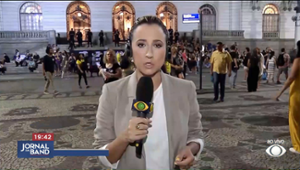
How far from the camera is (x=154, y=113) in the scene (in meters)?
1.60

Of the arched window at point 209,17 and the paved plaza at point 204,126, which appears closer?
the paved plaza at point 204,126

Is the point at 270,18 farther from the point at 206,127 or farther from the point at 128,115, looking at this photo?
the point at 128,115

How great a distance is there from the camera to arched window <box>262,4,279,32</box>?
28.7 meters

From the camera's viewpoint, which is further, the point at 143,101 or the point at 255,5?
the point at 255,5

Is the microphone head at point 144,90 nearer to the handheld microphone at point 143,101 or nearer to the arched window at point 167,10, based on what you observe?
the handheld microphone at point 143,101

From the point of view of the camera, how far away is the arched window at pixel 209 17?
27.8 metres

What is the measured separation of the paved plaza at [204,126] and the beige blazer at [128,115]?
0.91 metres

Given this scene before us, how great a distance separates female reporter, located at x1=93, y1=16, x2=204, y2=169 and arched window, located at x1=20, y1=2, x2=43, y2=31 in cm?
2689

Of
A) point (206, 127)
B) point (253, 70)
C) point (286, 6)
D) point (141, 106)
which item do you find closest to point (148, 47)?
point (141, 106)

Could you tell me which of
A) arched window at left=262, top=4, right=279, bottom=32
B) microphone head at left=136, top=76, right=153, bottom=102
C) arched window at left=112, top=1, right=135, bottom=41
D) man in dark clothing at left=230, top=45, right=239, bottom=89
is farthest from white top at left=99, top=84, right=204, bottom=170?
arched window at left=262, top=4, right=279, bottom=32

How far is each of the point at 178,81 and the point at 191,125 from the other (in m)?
0.27

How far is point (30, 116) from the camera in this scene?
23.4 feet

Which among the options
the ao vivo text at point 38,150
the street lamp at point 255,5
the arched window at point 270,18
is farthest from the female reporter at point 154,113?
the arched window at point 270,18

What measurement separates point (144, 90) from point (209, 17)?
27.9 metres
